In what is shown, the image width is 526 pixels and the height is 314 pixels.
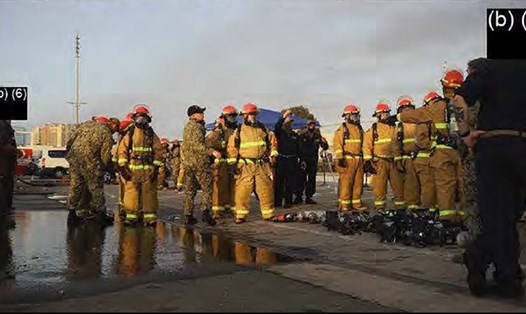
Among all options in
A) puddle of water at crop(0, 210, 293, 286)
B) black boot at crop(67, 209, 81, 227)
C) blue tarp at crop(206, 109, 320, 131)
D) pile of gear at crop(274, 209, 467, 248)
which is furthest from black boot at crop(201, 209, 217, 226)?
blue tarp at crop(206, 109, 320, 131)

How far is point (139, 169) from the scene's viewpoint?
11.1m

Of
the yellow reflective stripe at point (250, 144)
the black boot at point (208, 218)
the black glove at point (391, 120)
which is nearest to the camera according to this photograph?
the black glove at point (391, 120)

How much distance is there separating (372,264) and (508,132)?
8.32 ft

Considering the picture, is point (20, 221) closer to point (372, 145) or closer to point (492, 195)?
point (372, 145)

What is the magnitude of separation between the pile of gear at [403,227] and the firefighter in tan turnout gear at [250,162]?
65.1 inches

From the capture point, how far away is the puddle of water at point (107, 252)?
6.68 meters

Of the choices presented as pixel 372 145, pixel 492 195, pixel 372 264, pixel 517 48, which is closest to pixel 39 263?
pixel 372 264

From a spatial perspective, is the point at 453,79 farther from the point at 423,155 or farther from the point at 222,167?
the point at 222,167

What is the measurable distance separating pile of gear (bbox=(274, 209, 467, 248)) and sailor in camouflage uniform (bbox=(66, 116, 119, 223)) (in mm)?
4451

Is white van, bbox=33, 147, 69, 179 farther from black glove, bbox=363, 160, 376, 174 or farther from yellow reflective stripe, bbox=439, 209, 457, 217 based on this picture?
yellow reflective stripe, bbox=439, 209, 457, 217

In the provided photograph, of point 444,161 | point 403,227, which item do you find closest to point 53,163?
point 444,161

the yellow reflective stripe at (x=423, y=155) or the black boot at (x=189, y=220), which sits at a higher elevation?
the yellow reflective stripe at (x=423, y=155)

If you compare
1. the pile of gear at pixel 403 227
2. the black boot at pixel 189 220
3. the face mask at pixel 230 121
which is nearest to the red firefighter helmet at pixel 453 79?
the pile of gear at pixel 403 227

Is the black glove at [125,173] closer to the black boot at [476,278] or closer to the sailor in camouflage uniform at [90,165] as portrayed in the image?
the sailor in camouflage uniform at [90,165]
